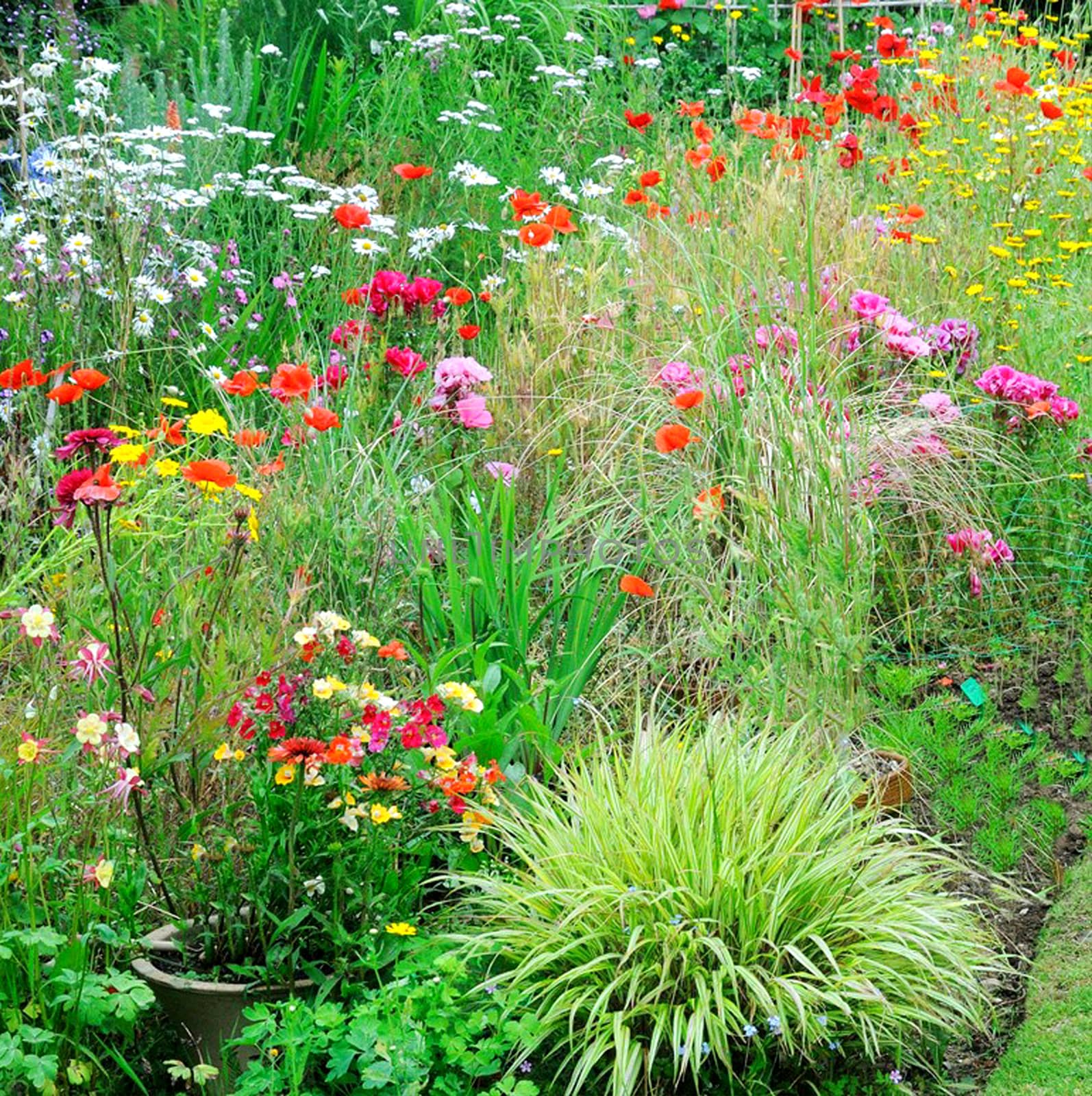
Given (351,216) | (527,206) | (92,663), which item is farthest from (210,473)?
(527,206)

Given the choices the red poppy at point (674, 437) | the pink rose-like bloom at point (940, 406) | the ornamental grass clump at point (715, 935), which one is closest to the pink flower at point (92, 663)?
the ornamental grass clump at point (715, 935)

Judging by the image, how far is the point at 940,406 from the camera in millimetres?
4406

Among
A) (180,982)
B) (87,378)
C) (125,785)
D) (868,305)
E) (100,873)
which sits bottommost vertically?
(180,982)

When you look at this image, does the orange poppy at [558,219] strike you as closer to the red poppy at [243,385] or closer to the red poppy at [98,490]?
the red poppy at [243,385]

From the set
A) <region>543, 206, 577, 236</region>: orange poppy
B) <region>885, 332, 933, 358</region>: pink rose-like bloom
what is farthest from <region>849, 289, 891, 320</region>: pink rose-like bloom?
<region>543, 206, 577, 236</region>: orange poppy

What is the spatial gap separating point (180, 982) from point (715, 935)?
38.6 inches

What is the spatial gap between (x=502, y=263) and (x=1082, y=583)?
2672 mm

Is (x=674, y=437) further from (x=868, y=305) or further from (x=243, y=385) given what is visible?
(x=868, y=305)

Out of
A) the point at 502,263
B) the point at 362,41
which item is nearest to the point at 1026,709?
the point at 502,263

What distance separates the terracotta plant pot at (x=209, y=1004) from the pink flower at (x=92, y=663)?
0.50 metres

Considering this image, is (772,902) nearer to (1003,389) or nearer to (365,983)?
(365,983)

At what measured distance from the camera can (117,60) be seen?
850 cm

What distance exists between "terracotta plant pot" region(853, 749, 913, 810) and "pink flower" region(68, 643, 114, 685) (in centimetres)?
168

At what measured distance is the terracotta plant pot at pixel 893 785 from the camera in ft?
11.2
